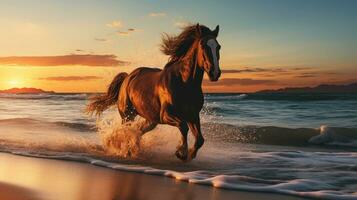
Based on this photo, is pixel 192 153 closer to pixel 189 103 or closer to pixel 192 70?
pixel 189 103

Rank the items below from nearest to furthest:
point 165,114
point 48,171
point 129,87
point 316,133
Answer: point 48,171, point 165,114, point 129,87, point 316,133

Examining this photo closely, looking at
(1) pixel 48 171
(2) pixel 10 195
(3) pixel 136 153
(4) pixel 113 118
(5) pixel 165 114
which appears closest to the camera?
(2) pixel 10 195

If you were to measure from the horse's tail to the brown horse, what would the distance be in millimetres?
1632

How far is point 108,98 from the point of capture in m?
10.9

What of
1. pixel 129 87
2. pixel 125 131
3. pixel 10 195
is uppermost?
pixel 129 87

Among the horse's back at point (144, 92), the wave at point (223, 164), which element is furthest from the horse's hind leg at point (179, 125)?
the horse's back at point (144, 92)

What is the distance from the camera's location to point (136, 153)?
9.02 meters

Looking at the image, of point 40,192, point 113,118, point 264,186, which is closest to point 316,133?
point 113,118

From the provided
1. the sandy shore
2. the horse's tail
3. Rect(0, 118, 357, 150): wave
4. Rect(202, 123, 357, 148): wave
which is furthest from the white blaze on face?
Rect(202, 123, 357, 148): wave

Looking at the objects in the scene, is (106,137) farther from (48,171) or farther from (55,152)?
(48,171)

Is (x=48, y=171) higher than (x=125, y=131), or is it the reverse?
(x=125, y=131)

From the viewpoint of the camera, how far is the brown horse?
7.26 metres

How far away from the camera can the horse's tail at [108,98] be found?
1079 cm

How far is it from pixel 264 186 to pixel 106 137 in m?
4.54
